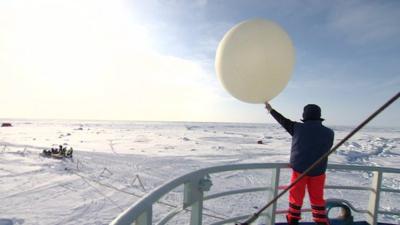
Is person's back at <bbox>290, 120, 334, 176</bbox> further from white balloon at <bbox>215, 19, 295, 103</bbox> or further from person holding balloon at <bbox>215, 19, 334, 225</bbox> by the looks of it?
white balloon at <bbox>215, 19, 295, 103</bbox>

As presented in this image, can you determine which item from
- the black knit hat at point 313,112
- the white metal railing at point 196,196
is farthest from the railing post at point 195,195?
the black knit hat at point 313,112

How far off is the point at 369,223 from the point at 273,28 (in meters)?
2.73

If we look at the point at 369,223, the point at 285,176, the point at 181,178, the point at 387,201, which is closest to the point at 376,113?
the point at 181,178

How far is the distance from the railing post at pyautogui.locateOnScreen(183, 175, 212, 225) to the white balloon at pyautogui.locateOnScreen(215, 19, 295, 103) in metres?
1.04

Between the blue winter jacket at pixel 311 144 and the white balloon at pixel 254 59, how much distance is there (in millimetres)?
499

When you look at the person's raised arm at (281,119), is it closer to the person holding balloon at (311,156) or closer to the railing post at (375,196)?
the person holding balloon at (311,156)

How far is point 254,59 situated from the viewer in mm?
3023

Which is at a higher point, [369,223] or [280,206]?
[369,223]

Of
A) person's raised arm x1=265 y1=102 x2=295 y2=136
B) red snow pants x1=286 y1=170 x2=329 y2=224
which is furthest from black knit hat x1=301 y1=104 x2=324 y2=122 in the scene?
red snow pants x1=286 y1=170 x2=329 y2=224

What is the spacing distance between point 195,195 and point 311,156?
1294mm

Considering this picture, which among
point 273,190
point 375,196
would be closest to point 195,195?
point 273,190

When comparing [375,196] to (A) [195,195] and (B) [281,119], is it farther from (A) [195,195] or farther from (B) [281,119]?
(A) [195,195]

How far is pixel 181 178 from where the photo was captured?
2182 millimetres

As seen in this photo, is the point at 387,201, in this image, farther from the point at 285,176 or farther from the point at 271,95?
Result: the point at 271,95
